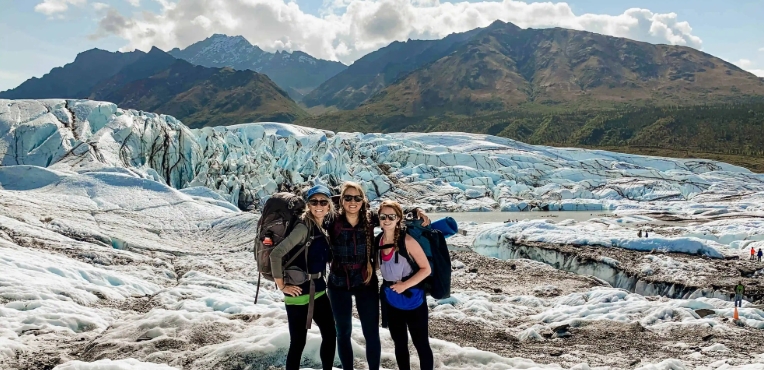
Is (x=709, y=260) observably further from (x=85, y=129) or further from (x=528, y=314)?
(x=85, y=129)

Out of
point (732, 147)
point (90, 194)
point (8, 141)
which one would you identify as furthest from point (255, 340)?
point (732, 147)

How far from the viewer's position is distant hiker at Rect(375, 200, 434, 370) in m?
5.09

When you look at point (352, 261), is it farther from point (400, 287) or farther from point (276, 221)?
point (276, 221)

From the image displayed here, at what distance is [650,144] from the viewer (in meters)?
144

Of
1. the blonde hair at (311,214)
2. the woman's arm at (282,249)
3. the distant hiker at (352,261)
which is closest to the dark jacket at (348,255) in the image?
the distant hiker at (352,261)

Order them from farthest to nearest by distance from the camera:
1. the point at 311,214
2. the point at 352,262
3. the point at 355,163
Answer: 1. the point at 355,163
2. the point at 311,214
3. the point at 352,262

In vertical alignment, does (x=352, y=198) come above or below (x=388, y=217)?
above

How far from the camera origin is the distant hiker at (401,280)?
16.7 ft

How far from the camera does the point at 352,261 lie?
5125mm

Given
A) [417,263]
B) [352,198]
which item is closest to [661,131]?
[417,263]

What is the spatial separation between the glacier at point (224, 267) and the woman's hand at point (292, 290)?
2.33m

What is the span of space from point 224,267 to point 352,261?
17229mm

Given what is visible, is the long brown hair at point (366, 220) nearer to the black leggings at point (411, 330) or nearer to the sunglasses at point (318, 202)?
the sunglasses at point (318, 202)

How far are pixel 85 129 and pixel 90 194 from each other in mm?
15950
